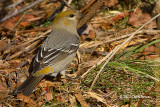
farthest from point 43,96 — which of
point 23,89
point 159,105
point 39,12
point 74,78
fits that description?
point 39,12

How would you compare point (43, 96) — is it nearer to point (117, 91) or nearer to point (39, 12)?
point (117, 91)

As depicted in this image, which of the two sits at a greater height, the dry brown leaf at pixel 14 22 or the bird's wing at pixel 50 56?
the dry brown leaf at pixel 14 22

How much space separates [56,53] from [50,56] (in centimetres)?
19

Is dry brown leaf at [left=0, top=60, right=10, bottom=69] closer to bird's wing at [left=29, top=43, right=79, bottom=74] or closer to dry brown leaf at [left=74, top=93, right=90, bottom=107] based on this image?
bird's wing at [left=29, top=43, right=79, bottom=74]

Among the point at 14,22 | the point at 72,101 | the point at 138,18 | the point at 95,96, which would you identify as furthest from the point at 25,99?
the point at 138,18

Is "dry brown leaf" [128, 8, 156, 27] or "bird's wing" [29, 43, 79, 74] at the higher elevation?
"bird's wing" [29, 43, 79, 74]

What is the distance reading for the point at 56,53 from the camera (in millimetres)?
5180

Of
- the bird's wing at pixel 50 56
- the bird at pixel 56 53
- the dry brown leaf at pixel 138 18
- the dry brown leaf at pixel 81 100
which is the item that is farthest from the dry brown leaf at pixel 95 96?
the dry brown leaf at pixel 138 18

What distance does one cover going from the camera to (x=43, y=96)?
15.6ft

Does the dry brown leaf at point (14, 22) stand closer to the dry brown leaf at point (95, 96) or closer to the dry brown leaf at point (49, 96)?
the dry brown leaf at point (49, 96)

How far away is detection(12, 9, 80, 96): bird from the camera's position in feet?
15.6

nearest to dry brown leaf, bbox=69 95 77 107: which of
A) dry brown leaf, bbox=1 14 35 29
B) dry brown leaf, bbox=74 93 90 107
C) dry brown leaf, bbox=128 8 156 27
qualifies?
dry brown leaf, bbox=74 93 90 107

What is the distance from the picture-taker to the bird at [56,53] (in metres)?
4.77

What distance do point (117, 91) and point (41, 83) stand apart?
5.95 ft
